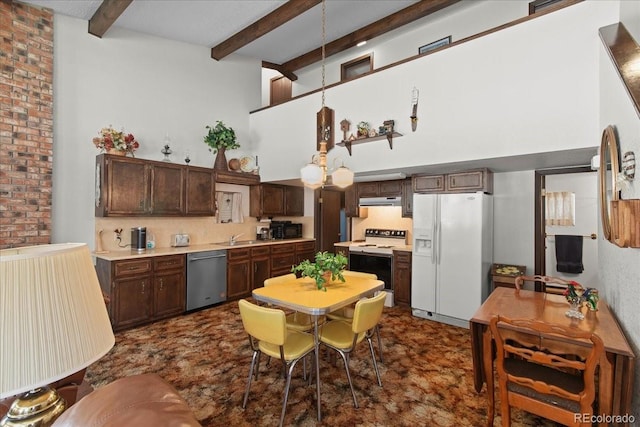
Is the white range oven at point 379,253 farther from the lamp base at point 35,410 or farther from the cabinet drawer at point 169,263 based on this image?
the lamp base at point 35,410

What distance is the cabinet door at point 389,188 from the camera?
5.08m

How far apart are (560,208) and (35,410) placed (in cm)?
514

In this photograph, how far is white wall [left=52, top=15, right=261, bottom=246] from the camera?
386cm

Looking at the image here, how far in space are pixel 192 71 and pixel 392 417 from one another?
567 cm

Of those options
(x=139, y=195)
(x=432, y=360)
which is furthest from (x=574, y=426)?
(x=139, y=195)

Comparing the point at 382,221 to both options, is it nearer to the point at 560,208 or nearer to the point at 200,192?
the point at 560,208

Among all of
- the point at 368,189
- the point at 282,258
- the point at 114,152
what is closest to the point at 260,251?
the point at 282,258

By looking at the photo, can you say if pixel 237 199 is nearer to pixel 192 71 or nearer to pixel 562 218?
pixel 192 71

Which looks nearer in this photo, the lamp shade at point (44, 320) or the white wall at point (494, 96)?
the lamp shade at point (44, 320)

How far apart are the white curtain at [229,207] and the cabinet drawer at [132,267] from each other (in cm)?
174

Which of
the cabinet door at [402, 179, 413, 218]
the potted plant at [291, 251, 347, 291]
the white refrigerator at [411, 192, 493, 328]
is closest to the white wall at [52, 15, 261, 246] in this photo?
the cabinet door at [402, 179, 413, 218]

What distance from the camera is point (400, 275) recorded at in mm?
4605

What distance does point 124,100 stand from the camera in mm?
4391

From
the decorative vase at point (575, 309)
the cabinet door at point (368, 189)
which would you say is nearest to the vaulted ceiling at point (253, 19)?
the cabinet door at point (368, 189)
